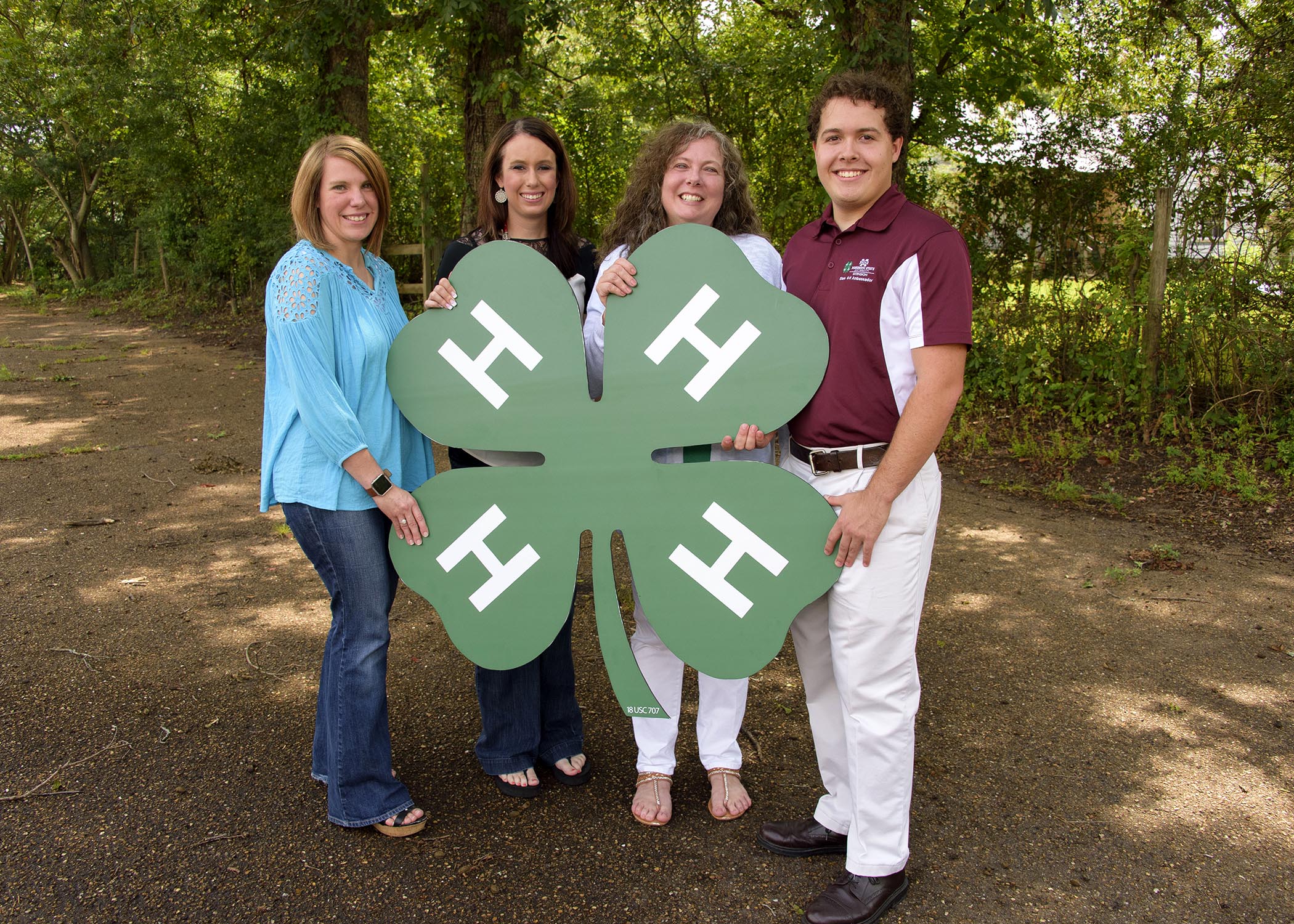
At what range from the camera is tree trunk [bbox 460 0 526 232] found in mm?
6277

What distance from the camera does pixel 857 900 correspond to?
2.11m

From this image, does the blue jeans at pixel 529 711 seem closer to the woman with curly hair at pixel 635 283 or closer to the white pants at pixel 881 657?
the woman with curly hair at pixel 635 283

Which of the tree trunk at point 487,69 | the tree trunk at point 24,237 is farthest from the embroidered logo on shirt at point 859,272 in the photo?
the tree trunk at point 24,237

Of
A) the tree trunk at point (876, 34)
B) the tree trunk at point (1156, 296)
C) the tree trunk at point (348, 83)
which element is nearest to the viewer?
the tree trunk at point (876, 34)

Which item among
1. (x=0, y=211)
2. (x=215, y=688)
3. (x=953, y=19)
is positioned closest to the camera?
(x=215, y=688)

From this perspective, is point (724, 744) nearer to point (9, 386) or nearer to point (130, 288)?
point (9, 386)

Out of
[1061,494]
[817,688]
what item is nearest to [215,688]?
[817,688]

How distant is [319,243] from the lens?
225 cm

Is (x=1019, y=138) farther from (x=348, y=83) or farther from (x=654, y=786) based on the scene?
(x=654, y=786)

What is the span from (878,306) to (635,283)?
1.83 feet

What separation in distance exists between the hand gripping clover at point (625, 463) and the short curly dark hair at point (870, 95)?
1.27 feet

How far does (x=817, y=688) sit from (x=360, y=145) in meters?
1.77

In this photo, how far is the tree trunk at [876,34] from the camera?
5.24 m

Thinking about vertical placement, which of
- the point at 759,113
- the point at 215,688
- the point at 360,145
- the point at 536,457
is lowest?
the point at 215,688
